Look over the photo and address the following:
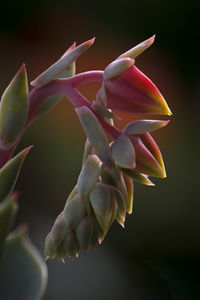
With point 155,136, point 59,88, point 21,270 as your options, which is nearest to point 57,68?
point 59,88

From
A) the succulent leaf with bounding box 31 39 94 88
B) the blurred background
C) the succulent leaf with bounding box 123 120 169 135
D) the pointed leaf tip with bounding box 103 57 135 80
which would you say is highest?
the succulent leaf with bounding box 31 39 94 88

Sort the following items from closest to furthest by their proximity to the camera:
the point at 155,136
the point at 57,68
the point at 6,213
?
the point at 6,213
the point at 57,68
the point at 155,136

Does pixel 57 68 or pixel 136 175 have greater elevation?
pixel 57 68

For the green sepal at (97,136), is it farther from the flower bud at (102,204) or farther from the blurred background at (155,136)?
the blurred background at (155,136)

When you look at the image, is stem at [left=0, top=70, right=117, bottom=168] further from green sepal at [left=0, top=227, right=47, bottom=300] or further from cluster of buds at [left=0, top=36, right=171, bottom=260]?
green sepal at [left=0, top=227, right=47, bottom=300]

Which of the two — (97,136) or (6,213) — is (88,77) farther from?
(6,213)

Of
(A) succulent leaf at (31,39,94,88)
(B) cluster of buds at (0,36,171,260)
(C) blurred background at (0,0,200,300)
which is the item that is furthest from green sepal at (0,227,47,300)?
(C) blurred background at (0,0,200,300)
